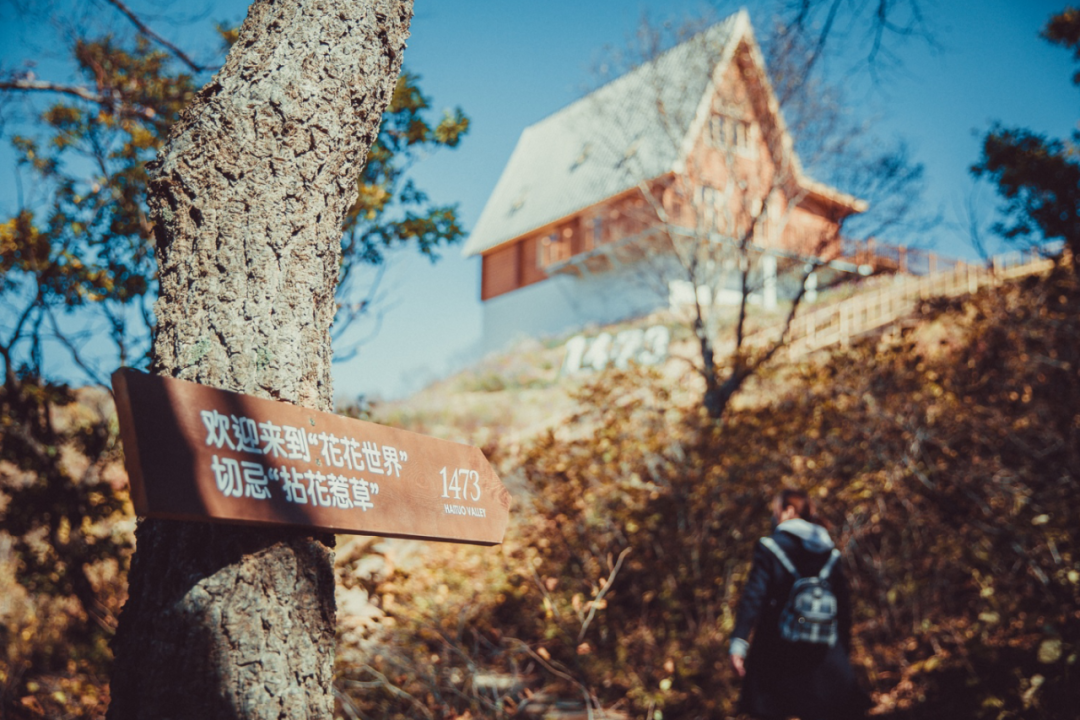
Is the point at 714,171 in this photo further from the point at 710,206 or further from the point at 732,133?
the point at 710,206

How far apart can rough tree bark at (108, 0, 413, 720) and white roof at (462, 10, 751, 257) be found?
835 cm

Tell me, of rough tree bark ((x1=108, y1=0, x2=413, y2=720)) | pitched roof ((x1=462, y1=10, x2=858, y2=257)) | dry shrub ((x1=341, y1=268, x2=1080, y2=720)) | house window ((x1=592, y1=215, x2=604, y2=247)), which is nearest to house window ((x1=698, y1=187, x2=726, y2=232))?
pitched roof ((x1=462, y1=10, x2=858, y2=257))

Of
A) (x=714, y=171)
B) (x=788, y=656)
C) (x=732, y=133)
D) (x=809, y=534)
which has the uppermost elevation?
(x=732, y=133)

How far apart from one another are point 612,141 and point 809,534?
12.0 m

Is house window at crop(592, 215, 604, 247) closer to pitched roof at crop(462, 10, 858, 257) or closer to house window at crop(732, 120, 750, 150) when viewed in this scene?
pitched roof at crop(462, 10, 858, 257)

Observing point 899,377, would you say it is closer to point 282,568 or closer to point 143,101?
point 282,568

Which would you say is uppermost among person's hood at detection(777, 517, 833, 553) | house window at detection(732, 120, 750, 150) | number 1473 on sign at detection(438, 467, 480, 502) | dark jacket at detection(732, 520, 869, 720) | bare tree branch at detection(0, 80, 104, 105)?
house window at detection(732, 120, 750, 150)

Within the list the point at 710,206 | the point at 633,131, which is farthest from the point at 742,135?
the point at 633,131

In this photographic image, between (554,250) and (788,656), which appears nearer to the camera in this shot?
(788,656)

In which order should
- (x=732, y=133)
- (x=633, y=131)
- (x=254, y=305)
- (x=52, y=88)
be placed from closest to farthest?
(x=254, y=305) < (x=52, y=88) < (x=732, y=133) < (x=633, y=131)

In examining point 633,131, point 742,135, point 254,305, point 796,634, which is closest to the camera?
point 254,305

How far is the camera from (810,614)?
3.59 metres

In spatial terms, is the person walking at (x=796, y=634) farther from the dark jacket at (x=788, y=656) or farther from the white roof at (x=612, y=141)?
the white roof at (x=612, y=141)

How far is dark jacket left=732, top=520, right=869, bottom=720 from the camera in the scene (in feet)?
11.7
